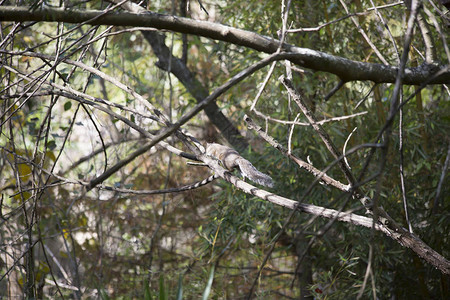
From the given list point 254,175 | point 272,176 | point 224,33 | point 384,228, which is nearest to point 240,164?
point 254,175

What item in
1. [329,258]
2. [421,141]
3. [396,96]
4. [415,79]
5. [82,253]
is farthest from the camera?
[82,253]

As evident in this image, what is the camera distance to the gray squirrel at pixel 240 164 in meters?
1.58

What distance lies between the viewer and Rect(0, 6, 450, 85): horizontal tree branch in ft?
2.80

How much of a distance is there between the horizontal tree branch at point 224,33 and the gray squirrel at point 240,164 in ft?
2.11

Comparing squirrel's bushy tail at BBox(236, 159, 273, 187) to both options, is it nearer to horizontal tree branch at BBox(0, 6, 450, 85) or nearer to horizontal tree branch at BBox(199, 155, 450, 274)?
horizontal tree branch at BBox(199, 155, 450, 274)

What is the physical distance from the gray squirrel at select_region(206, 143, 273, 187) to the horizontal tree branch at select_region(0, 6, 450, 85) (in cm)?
64

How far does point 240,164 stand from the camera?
1614 mm

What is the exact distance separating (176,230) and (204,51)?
1.38 metres

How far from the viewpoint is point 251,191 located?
44.8 inches

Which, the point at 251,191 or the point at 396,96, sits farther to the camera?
the point at 251,191

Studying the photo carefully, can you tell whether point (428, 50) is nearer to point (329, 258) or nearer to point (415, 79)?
point (415, 79)

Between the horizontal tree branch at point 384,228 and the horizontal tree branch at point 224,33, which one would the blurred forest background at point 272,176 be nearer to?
the horizontal tree branch at point 384,228

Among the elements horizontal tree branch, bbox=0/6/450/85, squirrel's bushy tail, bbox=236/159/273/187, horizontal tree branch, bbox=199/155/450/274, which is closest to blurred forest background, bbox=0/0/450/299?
squirrel's bushy tail, bbox=236/159/273/187

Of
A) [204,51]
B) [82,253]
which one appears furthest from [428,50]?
[82,253]
